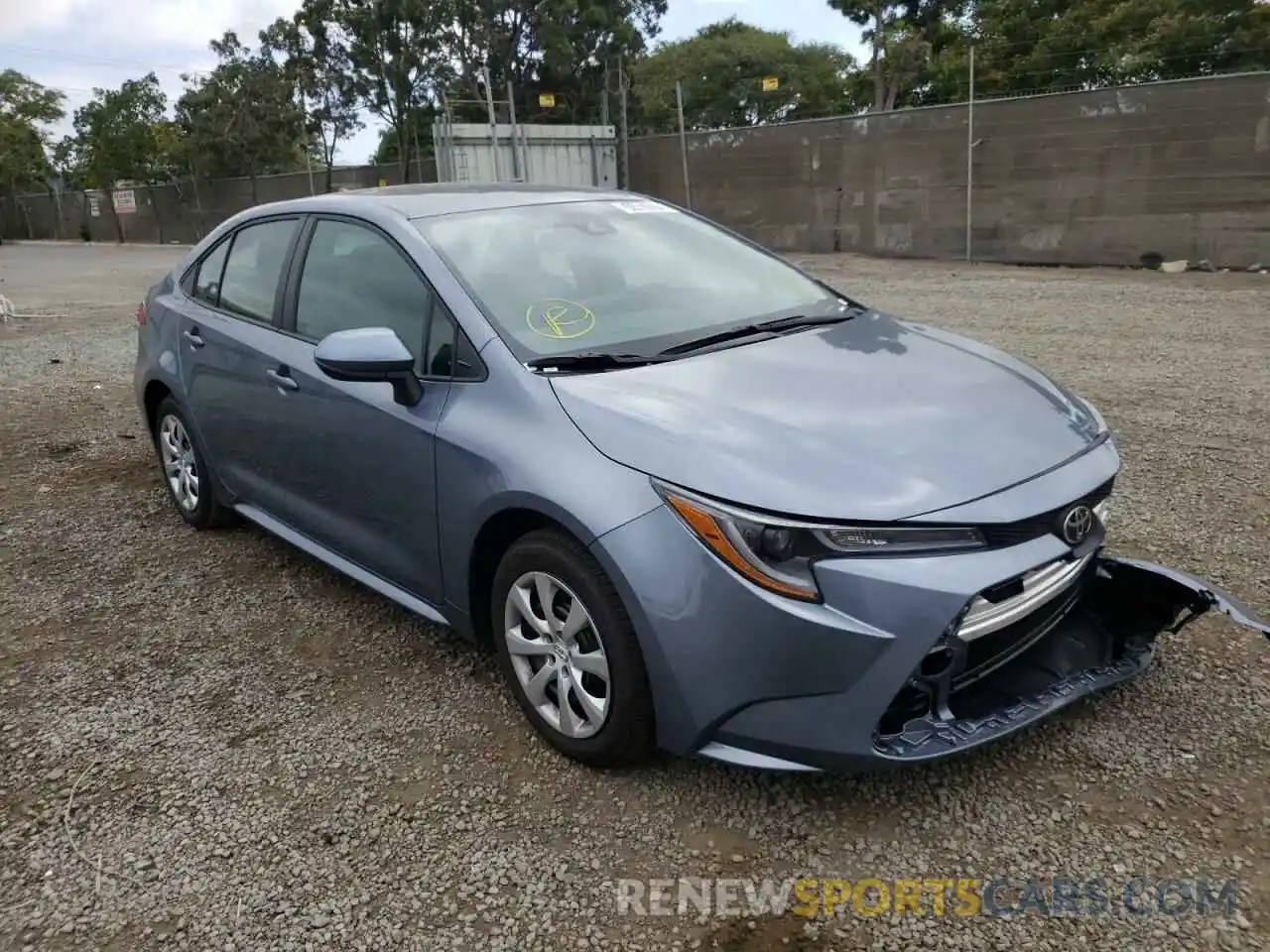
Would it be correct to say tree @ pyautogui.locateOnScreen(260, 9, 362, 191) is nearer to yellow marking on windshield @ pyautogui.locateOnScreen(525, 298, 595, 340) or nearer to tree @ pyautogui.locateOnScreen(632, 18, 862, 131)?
tree @ pyautogui.locateOnScreen(632, 18, 862, 131)

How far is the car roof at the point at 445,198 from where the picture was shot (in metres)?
3.43

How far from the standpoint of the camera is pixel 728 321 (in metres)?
3.18

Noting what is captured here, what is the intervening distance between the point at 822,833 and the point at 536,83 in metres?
32.6

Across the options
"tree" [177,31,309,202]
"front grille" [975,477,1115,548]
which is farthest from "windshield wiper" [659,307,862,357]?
"tree" [177,31,309,202]

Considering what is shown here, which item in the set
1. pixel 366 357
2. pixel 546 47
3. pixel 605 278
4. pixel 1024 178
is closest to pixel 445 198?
pixel 605 278

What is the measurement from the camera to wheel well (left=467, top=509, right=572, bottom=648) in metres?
2.61

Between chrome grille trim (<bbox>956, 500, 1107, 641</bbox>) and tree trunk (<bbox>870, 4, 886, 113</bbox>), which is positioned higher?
tree trunk (<bbox>870, 4, 886, 113</bbox>)

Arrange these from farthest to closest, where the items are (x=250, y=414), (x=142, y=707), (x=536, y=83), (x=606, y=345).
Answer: (x=536, y=83)
(x=250, y=414)
(x=142, y=707)
(x=606, y=345)

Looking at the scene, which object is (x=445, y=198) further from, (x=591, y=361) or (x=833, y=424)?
(x=833, y=424)

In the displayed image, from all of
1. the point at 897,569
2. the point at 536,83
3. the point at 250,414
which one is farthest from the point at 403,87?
the point at 897,569

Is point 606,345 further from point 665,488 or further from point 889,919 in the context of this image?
point 889,919

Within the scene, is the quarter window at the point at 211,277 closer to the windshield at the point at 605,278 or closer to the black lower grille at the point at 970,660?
the windshield at the point at 605,278

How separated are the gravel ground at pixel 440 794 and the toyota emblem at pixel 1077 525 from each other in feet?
2.03

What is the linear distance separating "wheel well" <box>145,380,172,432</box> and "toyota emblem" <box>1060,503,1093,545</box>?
3.82 meters
